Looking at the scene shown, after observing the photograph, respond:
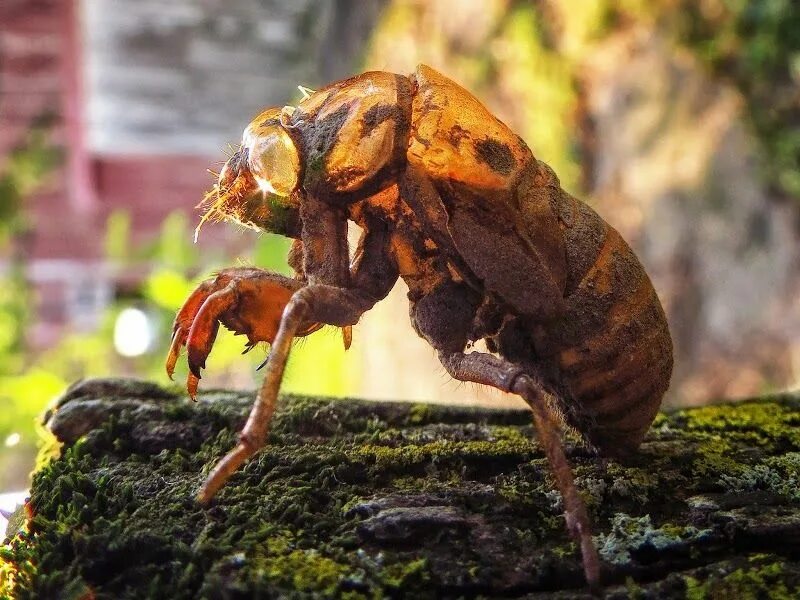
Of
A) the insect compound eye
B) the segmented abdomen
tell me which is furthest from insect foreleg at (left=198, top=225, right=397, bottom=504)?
the segmented abdomen

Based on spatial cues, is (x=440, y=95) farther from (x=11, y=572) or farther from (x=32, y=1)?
(x=32, y=1)

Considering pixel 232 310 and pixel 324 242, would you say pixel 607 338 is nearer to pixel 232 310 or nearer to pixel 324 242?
pixel 324 242

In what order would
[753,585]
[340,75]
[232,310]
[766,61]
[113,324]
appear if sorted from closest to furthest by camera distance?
1. [753,585]
2. [232,310]
3. [766,61]
4. [113,324]
5. [340,75]

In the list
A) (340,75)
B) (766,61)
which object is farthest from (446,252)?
(340,75)

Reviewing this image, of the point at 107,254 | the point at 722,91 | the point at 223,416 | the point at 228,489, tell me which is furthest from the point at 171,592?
the point at 107,254

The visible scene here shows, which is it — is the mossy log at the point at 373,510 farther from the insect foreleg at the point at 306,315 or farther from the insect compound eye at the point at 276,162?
the insect compound eye at the point at 276,162

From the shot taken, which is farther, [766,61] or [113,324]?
[113,324]
